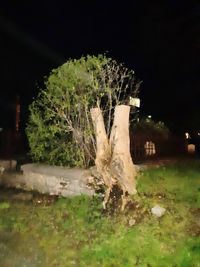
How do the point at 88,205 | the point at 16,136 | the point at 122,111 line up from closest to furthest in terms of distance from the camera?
the point at 88,205, the point at 122,111, the point at 16,136

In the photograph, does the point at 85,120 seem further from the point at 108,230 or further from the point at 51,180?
the point at 108,230

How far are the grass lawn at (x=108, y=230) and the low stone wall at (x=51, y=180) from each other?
1.92ft

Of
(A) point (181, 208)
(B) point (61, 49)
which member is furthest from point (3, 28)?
(A) point (181, 208)

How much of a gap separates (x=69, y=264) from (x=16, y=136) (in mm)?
10212

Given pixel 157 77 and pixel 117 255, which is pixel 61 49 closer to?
pixel 157 77

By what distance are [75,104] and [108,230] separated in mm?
4204

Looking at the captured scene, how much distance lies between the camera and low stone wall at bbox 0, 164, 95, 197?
10.1 meters

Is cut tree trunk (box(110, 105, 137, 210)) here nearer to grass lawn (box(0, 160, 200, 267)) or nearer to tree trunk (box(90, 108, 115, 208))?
tree trunk (box(90, 108, 115, 208))

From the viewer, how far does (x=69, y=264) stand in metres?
6.67

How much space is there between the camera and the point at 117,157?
370 inches

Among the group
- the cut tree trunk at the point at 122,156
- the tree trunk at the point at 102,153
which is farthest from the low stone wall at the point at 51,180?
the cut tree trunk at the point at 122,156

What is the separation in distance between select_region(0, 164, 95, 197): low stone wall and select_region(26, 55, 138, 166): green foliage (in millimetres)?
605

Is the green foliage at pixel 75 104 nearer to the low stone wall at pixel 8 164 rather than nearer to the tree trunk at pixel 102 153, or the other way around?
the tree trunk at pixel 102 153

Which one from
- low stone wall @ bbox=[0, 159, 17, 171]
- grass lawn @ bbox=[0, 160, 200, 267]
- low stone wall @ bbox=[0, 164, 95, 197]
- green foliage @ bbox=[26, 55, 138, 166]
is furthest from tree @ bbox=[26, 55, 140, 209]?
low stone wall @ bbox=[0, 159, 17, 171]
